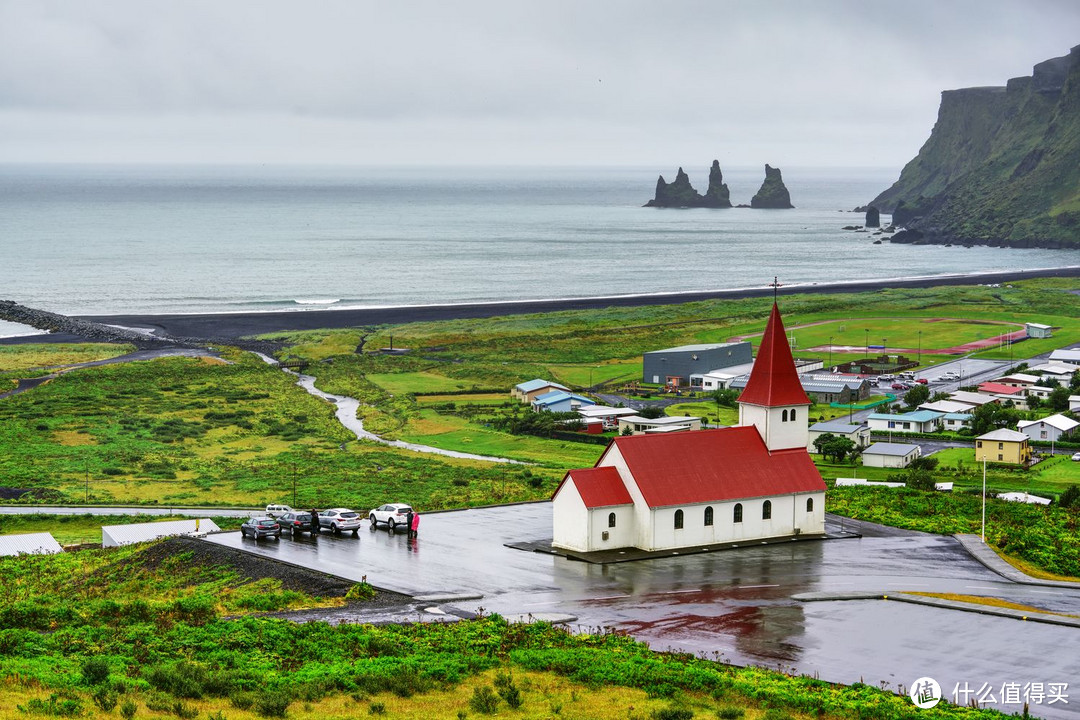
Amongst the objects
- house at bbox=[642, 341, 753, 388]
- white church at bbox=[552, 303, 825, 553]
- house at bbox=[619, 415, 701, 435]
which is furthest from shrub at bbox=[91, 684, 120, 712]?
house at bbox=[642, 341, 753, 388]

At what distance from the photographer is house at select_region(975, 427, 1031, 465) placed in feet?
230

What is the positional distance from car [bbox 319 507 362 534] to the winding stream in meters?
22.0

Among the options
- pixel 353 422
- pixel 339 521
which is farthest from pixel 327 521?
pixel 353 422

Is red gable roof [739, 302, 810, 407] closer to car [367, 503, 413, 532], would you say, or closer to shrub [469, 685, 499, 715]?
car [367, 503, 413, 532]

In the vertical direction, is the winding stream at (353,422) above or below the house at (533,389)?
below

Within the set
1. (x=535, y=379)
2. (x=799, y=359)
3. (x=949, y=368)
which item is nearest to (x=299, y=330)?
(x=535, y=379)

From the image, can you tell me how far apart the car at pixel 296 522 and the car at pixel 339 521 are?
559 mm

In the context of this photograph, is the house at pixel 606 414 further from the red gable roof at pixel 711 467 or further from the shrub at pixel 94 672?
the shrub at pixel 94 672

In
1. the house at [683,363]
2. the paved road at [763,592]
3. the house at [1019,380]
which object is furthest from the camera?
the house at [683,363]

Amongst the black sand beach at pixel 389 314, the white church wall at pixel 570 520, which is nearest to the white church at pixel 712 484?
the white church wall at pixel 570 520

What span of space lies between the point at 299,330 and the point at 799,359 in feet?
170

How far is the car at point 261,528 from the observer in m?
46.2

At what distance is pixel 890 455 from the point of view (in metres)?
69.6

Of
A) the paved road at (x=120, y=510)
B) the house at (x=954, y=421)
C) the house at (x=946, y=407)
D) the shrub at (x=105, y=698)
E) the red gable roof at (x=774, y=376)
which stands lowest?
the paved road at (x=120, y=510)
